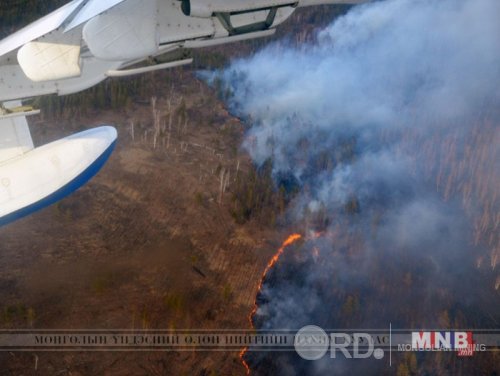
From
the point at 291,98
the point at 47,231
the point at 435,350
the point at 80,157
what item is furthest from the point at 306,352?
the point at 291,98

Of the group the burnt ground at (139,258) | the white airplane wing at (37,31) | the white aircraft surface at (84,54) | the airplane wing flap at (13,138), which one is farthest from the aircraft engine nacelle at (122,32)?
the burnt ground at (139,258)

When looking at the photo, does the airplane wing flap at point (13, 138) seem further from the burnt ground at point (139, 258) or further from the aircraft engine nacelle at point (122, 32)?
the aircraft engine nacelle at point (122, 32)

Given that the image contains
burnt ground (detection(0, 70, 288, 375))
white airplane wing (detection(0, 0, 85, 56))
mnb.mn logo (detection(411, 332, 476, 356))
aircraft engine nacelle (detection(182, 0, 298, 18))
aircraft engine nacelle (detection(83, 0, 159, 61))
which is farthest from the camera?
mnb.mn logo (detection(411, 332, 476, 356))

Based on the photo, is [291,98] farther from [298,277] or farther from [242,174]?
[298,277]

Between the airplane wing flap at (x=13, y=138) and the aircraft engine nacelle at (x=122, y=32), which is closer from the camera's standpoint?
the aircraft engine nacelle at (x=122, y=32)

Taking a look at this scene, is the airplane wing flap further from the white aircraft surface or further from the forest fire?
the forest fire

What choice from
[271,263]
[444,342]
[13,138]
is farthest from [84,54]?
[444,342]

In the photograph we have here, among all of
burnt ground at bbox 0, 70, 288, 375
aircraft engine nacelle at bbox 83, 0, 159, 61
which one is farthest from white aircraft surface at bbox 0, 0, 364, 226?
burnt ground at bbox 0, 70, 288, 375
